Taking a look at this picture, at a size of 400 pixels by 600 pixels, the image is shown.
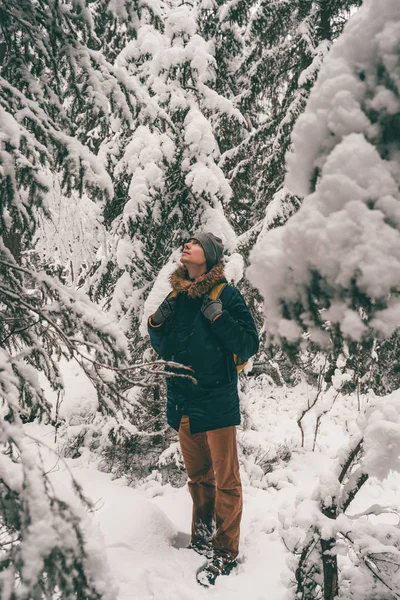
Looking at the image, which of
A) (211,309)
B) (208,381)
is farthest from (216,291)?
(208,381)

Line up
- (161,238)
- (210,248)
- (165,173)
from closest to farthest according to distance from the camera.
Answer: (210,248) < (165,173) < (161,238)

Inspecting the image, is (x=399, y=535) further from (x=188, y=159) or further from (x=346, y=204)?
(x=188, y=159)

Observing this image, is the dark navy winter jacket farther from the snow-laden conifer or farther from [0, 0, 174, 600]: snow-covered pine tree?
the snow-laden conifer

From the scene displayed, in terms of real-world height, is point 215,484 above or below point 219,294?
below

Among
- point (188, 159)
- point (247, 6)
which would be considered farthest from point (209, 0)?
point (188, 159)

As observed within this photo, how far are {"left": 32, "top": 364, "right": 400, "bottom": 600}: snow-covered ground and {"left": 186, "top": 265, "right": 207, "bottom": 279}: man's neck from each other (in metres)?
1.64

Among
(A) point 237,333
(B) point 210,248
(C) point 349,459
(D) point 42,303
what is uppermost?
(B) point 210,248

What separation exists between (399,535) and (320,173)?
5.57ft

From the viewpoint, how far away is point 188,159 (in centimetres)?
473

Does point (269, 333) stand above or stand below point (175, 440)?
above

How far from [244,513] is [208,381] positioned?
215cm

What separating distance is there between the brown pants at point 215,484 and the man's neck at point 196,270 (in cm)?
119

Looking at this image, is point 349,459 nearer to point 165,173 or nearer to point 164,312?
point 164,312

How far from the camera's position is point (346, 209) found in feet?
2.82
